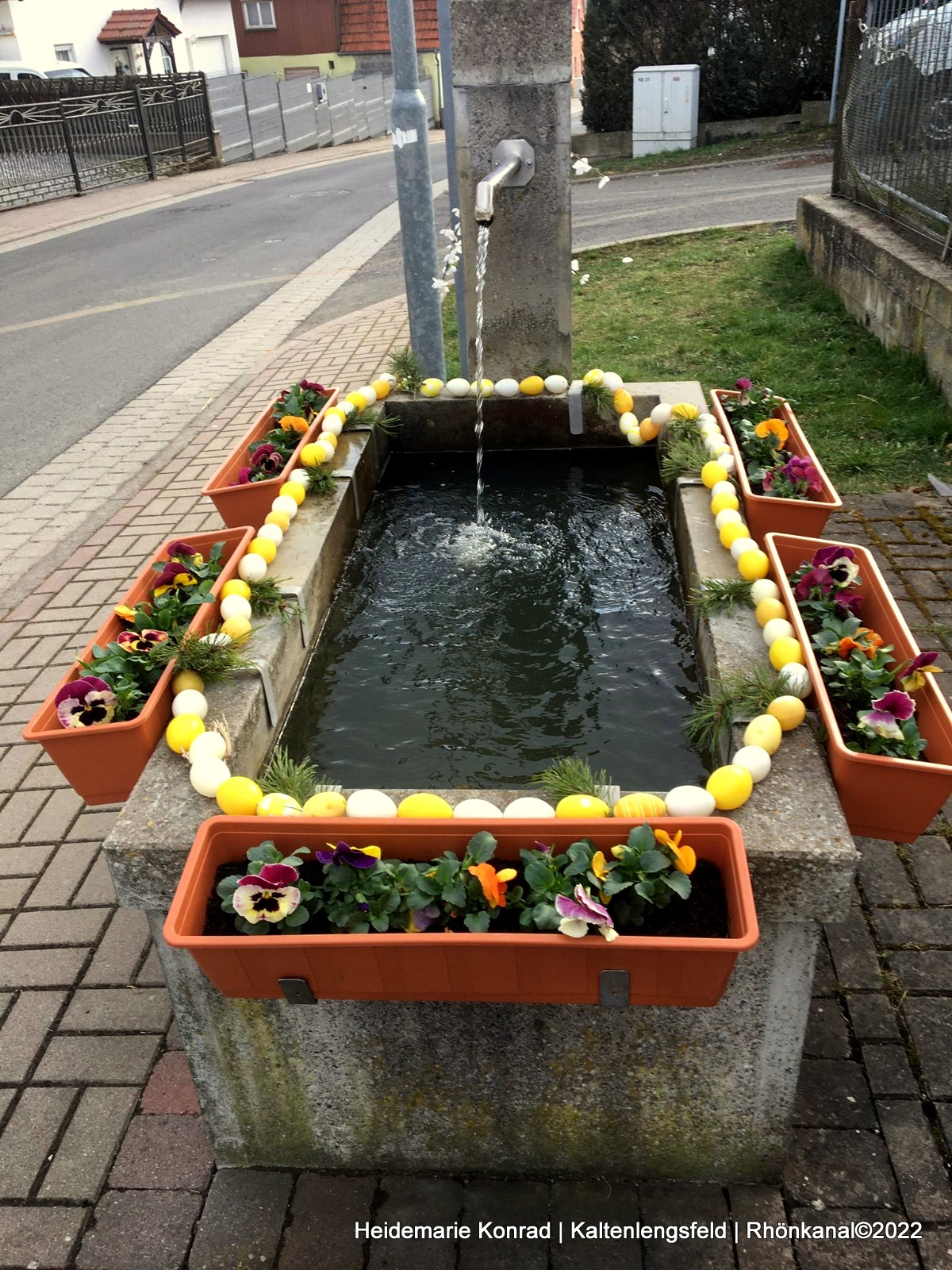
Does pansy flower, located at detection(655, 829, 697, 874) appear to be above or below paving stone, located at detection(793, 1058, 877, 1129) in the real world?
above

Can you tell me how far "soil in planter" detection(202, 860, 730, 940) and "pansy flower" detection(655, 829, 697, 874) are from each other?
95 millimetres

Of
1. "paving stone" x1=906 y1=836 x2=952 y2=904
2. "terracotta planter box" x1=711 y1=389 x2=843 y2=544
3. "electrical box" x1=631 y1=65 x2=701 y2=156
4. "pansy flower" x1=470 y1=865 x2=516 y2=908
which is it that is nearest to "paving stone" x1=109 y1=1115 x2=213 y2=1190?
"pansy flower" x1=470 y1=865 x2=516 y2=908

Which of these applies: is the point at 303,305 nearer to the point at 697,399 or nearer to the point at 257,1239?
the point at 697,399

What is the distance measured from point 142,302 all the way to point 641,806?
11346mm

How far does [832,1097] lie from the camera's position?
254cm

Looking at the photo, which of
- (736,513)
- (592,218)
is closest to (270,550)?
(736,513)

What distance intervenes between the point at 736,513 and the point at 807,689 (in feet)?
3.48

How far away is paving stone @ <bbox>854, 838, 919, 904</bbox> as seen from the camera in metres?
3.12

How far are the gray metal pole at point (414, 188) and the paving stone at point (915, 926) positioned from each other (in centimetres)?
449

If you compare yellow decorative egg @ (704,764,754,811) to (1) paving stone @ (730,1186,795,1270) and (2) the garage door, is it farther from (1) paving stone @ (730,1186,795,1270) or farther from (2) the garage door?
(2) the garage door

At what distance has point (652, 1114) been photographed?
226 cm

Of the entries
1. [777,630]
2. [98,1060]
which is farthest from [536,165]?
[98,1060]

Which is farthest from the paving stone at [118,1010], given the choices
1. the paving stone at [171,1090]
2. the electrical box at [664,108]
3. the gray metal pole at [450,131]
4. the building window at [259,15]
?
the building window at [259,15]

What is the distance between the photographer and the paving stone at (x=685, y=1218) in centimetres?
221
